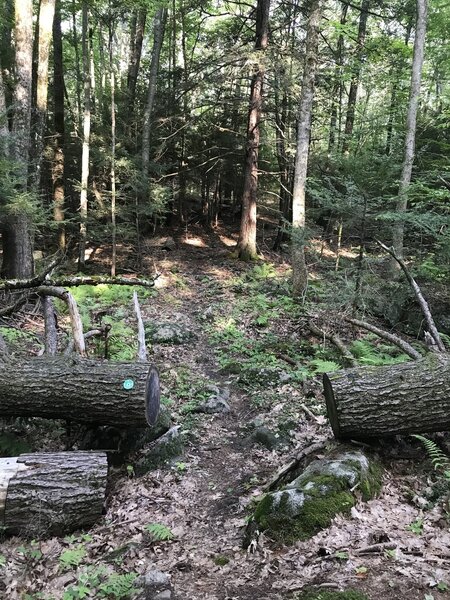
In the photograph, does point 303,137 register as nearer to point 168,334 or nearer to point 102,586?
point 168,334

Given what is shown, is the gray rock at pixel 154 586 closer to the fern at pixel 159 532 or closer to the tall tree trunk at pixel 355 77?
the fern at pixel 159 532

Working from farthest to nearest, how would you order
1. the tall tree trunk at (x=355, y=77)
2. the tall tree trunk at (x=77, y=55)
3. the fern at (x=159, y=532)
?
the tall tree trunk at (x=77, y=55)
the tall tree trunk at (x=355, y=77)
the fern at (x=159, y=532)

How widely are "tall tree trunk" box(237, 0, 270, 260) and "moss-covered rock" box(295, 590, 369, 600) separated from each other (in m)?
13.6

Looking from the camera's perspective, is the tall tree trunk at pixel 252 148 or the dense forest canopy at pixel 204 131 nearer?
the dense forest canopy at pixel 204 131

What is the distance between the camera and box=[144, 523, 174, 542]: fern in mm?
4195

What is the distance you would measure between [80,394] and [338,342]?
194 inches

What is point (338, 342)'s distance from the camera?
820cm

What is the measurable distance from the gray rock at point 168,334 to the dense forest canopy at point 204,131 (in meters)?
3.54

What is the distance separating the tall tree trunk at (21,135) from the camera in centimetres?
977

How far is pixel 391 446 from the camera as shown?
4965 mm

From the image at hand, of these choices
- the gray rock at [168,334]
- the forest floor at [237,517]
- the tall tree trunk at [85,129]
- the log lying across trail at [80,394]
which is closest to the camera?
the forest floor at [237,517]

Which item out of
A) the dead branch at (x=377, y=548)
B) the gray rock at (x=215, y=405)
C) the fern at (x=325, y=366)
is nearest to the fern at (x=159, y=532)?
the dead branch at (x=377, y=548)

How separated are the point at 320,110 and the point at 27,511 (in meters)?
19.9

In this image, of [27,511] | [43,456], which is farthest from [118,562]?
[43,456]
